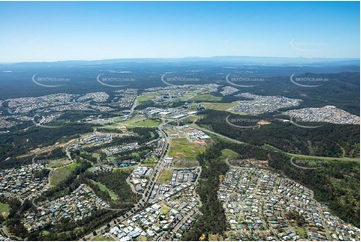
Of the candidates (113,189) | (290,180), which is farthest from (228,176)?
(113,189)

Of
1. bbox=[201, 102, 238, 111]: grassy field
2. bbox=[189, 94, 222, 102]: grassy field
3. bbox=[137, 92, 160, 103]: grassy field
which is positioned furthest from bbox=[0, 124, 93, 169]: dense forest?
bbox=[189, 94, 222, 102]: grassy field

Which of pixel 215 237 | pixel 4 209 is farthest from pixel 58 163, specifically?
pixel 215 237

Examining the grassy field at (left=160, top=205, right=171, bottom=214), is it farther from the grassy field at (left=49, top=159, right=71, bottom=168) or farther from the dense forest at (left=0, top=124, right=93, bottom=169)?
the dense forest at (left=0, top=124, right=93, bottom=169)

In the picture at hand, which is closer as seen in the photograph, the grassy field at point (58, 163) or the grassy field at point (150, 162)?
the grassy field at point (150, 162)

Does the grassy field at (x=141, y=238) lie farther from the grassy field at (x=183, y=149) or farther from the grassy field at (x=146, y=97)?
the grassy field at (x=146, y=97)

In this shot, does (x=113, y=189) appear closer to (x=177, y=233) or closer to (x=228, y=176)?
(x=177, y=233)

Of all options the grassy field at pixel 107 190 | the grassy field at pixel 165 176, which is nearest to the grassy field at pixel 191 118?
the grassy field at pixel 165 176

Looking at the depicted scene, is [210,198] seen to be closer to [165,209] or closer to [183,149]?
[165,209]
